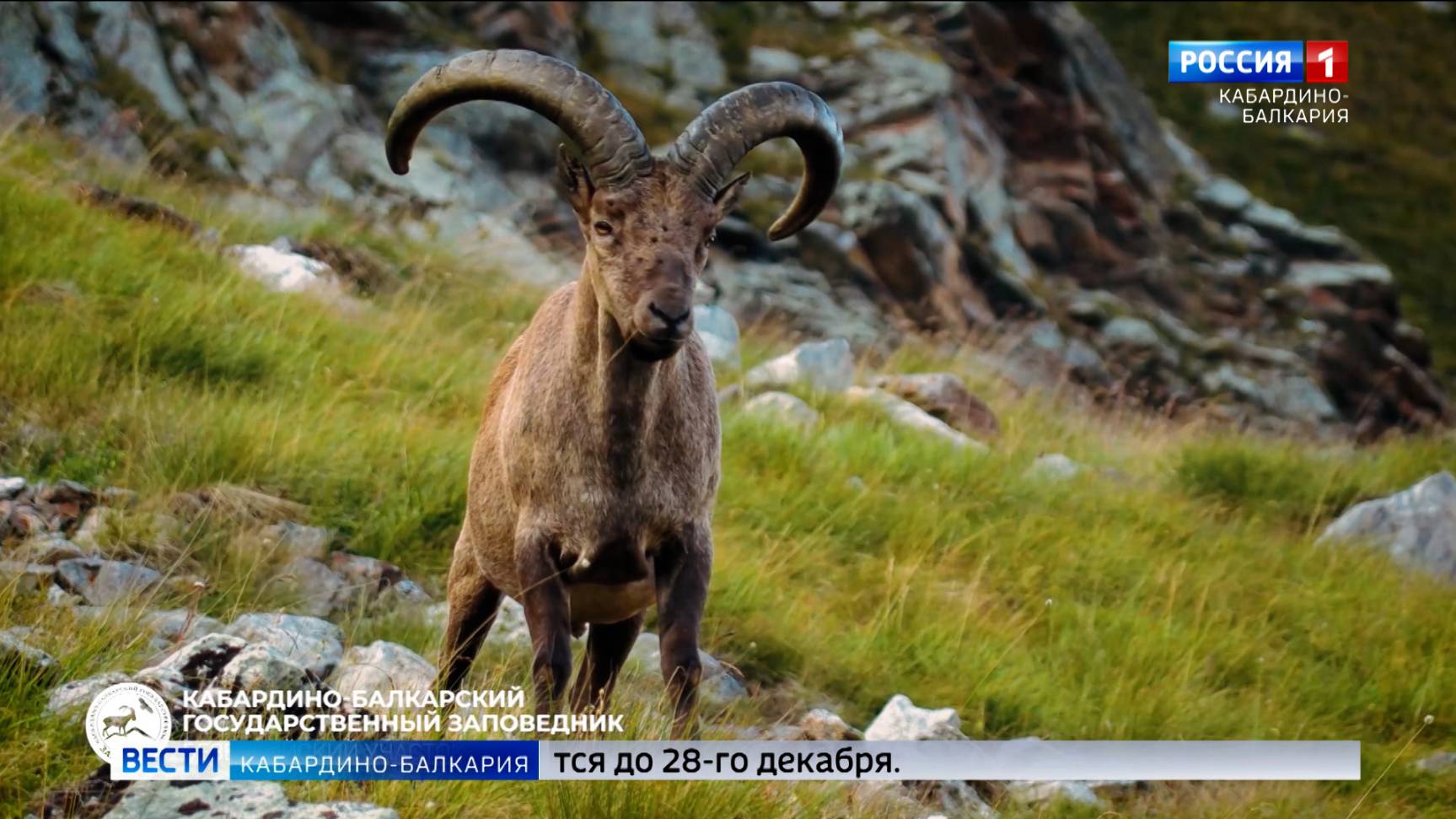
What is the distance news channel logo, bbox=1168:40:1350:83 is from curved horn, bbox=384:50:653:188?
6.32 metres

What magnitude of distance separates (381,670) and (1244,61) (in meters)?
Answer: 9.32

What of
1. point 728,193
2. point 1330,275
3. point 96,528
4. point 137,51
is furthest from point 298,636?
point 1330,275

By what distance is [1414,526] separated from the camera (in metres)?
10.3

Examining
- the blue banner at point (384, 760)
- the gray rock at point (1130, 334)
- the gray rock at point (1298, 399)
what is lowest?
the gray rock at point (1298, 399)

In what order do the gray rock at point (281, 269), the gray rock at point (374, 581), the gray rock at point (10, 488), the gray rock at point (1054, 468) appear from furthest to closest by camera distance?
the gray rock at point (1054, 468)
the gray rock at point (281, 269)
the gray rock at point (374, 581)
the gray rock at point (10, 488)

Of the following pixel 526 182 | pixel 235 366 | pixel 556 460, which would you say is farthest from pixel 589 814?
pixel 526 182

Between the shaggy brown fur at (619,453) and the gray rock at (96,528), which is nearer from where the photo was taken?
the shaggy brown fur at (619,453)

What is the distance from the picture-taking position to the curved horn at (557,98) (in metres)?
4.84

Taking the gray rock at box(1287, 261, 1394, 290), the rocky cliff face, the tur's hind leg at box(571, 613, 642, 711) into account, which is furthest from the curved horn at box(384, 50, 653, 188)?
the gray rock at box(1287, 261, 1394, 290)

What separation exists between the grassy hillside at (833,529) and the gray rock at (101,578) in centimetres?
29

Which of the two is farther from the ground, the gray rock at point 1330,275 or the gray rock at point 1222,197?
the gray rock at point 1222,197

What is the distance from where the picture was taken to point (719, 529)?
26.5 ft

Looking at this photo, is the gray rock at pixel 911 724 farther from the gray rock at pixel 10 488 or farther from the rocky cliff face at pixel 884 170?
the rocky cliff face at pixel 884 170

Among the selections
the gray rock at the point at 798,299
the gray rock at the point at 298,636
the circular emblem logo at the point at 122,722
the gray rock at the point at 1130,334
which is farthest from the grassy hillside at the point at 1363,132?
the circular emblem logo at the point at 122,722
